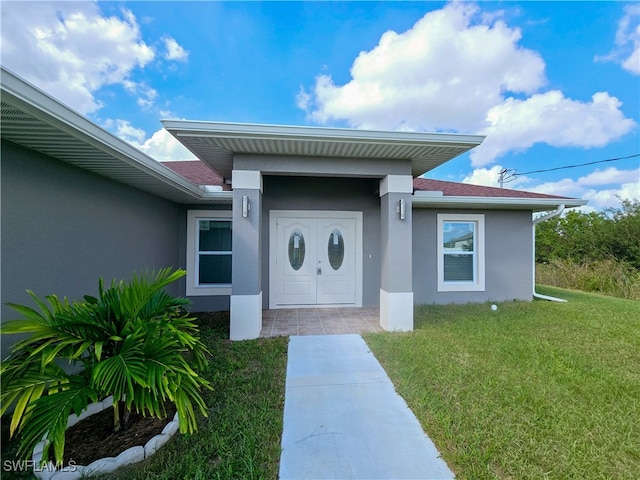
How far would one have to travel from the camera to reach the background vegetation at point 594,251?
1084cm

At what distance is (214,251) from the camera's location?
7.13 meters

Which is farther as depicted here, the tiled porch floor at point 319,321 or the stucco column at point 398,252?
the tiled porch floor at point 319,321

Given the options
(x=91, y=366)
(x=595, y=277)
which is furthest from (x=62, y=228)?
(x=595, y=277)

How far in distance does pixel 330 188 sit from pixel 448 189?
13.2 feet

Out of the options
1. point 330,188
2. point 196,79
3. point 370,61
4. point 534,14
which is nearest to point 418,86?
point 370,61

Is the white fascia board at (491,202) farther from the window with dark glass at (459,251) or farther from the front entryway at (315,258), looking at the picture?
the front entryway at (315,258)

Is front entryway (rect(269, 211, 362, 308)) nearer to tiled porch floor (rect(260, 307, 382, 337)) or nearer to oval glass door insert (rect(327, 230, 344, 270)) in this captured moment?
oval glass door insert (rect(327, 230, 344, 270))

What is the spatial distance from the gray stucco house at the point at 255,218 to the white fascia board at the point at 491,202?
5 centimetres

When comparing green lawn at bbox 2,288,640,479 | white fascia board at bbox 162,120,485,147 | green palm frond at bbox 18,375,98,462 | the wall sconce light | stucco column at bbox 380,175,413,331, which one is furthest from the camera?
stucco column at bbox 380,175,413,331

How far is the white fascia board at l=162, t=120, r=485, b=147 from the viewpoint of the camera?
412 cm

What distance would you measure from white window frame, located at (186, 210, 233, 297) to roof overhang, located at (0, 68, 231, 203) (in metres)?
2.29

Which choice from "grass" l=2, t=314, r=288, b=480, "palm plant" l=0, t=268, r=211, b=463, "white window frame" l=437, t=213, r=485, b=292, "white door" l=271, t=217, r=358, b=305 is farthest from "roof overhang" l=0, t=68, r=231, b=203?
"white window frame" l=437, t=213, r=485, b=292

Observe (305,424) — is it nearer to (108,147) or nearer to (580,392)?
(580,392)

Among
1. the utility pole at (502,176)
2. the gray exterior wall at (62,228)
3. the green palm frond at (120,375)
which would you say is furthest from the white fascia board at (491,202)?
the utility pole at (502,176)
